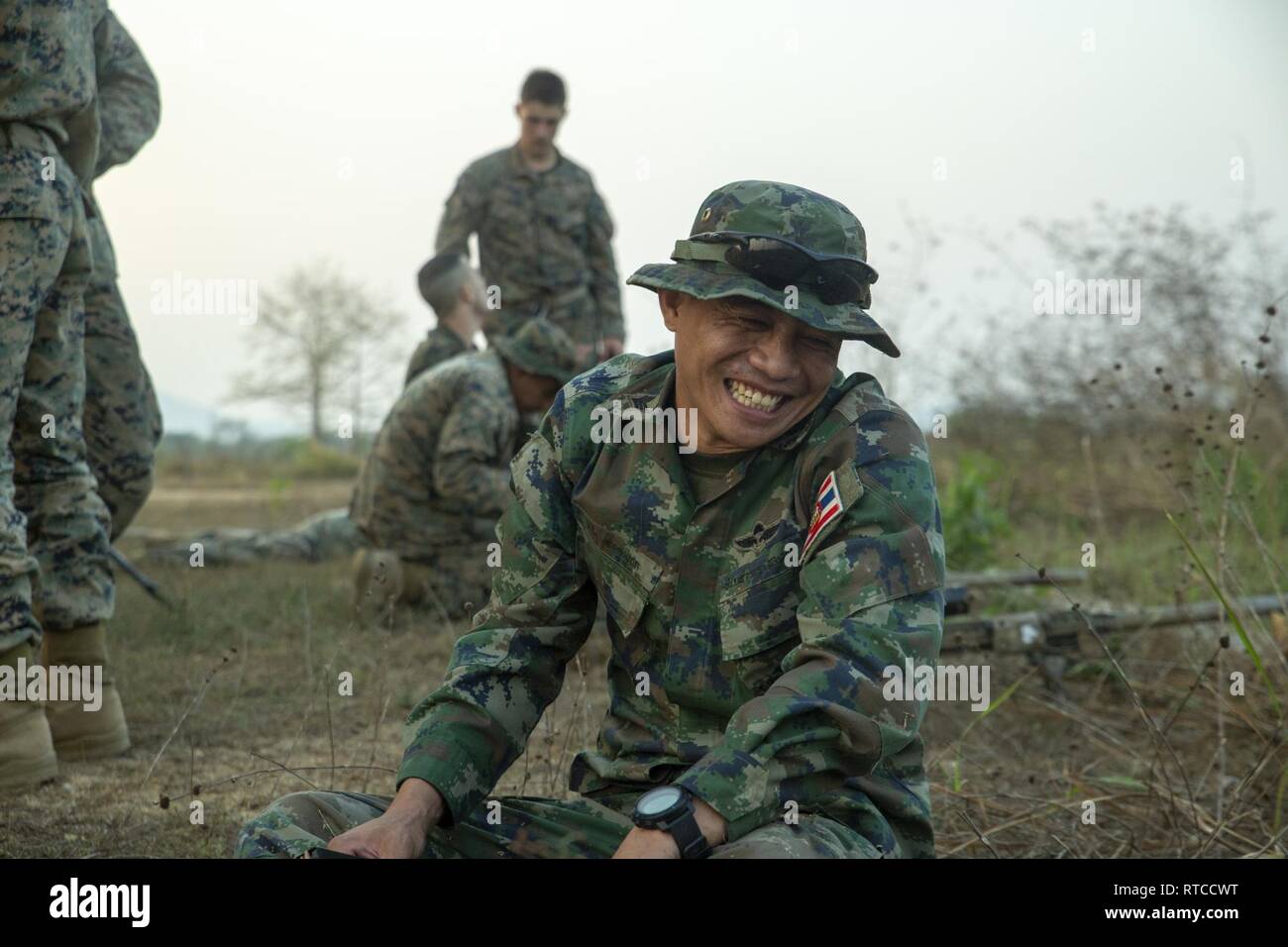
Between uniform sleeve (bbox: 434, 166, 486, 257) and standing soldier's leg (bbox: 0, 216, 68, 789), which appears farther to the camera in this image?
uniform sleeve (bbox: 434, 166, 486, 257)

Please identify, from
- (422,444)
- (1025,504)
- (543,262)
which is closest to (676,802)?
(422,444)

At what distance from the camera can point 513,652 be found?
2.57 metres

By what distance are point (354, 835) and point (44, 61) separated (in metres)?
2.44

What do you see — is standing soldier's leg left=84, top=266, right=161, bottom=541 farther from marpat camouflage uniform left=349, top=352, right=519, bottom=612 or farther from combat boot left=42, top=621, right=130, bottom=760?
marpat camouflage uniform left=349, top=352, right=519, bottom=612

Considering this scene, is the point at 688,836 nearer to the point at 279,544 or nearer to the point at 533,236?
the point at 533,236

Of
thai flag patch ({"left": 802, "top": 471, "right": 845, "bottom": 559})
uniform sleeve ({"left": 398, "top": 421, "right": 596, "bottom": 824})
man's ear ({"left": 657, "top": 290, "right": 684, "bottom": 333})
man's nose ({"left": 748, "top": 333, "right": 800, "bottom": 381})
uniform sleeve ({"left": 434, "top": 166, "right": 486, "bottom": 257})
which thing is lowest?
uniform sleeve ({"left": 398, "top": 421, "right": 596, "bottom": 824})

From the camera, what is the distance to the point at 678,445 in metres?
2.65

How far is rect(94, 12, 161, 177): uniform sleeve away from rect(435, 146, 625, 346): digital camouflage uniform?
329cm

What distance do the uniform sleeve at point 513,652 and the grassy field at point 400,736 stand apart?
636 mm

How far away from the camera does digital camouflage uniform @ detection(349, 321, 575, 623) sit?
21.3 feet

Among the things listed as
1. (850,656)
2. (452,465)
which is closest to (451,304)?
(452,465)

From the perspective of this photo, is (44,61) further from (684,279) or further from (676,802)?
(676,802)

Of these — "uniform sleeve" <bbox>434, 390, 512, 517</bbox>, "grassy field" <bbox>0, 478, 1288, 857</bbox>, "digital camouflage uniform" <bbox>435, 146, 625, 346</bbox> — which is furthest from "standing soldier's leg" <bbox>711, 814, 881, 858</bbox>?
"digital camouflage uniform" <bbox>435, 146, 625, 346</bbox>

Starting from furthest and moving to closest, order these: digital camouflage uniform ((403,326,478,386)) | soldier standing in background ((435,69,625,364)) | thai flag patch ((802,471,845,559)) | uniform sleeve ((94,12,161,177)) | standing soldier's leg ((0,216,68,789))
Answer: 1. soldier standing in background ((435,69,625,364))
2. digital camouflage uniform ((403,326,478,386))
3. uniform sleeve ((94,12,161,177))
4. standing soldier's leg ((0,216,68,789))
5. thai flag patch ((802,471,845,559))
